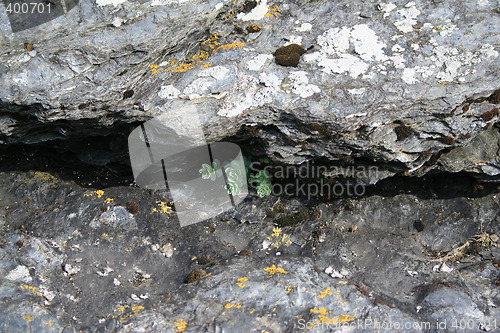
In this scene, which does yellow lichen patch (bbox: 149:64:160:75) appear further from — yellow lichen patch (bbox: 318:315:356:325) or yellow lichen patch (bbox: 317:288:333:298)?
yellow lichen patch (bbox: 318:315:356:325)

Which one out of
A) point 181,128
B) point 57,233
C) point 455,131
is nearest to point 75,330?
point 57,233

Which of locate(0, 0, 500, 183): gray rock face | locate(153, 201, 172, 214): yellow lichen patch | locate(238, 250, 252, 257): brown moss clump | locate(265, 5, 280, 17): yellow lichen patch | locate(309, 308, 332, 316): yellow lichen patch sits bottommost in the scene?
locate(309, 308, 332, 316): yellow lichen patch

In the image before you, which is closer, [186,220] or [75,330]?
[75,330]

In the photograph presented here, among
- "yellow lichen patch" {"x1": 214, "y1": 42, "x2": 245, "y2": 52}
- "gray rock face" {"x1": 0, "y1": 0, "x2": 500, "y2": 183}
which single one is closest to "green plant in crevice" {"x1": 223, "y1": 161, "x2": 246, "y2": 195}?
"gray rock face" {"x1": 0, "y1": 0, "x2": 500, "y2": 183}

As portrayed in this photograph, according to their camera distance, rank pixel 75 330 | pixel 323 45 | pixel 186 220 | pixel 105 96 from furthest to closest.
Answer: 1. pixel 186 220
2. pixel 323 45
3. pixel 105 96
4. pixel 75 330

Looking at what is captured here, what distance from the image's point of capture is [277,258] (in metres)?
13.0

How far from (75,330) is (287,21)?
31.6 ft

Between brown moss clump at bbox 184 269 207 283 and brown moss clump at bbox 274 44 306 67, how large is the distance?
5808mm

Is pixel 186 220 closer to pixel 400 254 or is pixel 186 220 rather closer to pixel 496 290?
pixel 400 254

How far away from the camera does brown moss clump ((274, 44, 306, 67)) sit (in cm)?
1279

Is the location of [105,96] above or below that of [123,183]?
above

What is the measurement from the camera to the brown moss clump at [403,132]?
41.4 ft

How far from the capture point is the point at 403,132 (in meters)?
12.6

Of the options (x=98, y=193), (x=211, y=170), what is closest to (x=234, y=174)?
(x=211, y=170)
